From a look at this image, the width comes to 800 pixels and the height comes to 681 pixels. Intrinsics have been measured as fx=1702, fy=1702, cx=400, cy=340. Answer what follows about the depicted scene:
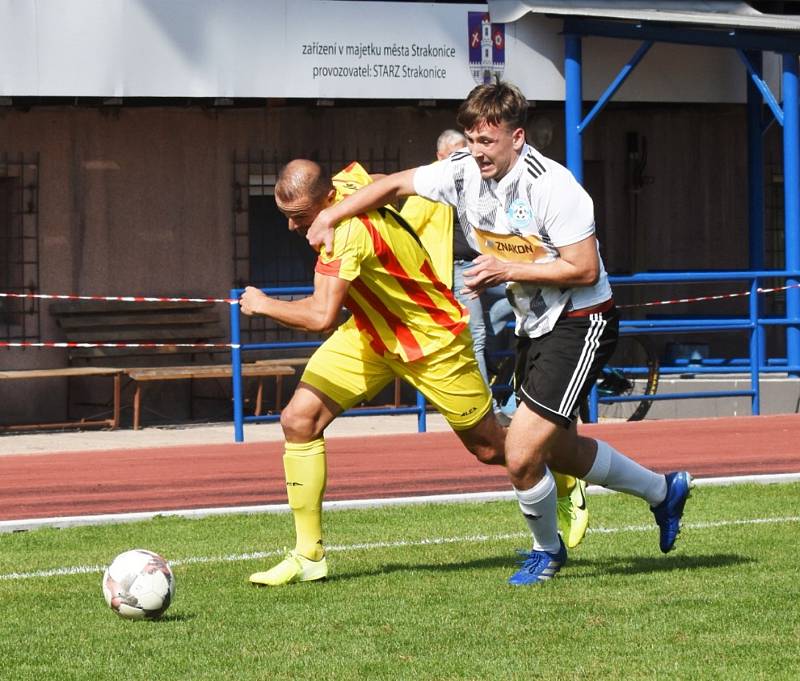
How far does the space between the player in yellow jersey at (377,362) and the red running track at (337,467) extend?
2791 millimetres

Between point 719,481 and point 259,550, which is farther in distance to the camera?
point 719,481

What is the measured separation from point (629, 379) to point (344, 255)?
9514 mm

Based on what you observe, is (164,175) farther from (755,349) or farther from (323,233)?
(323,233)

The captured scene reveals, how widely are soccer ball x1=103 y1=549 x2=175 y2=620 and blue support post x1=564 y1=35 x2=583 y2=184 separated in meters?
10.0

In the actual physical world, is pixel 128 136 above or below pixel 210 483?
above

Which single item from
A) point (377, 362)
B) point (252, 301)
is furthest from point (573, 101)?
point (252, 301)

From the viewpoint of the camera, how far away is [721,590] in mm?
6336

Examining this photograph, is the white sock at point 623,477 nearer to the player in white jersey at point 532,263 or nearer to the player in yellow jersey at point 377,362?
the player in white jersey at point 532,263

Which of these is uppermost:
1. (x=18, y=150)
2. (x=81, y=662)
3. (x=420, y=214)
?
(x=18, y=150)

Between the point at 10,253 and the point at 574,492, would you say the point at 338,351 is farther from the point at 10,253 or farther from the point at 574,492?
the point at 10,253

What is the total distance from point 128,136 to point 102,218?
2.79 ft

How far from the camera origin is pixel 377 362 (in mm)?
7059

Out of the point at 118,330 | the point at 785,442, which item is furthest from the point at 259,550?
Answer: the point at 118,330

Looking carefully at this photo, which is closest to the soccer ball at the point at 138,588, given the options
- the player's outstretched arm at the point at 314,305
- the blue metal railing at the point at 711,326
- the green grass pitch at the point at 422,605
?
the green grass pitch at the point at 422,605
